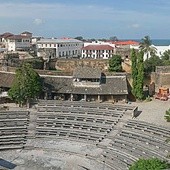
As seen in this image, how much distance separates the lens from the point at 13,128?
33.2 meters

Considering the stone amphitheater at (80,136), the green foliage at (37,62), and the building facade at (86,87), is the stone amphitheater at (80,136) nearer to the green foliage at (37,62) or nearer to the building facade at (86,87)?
the building facade at (86,87)

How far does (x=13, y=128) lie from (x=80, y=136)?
617cm

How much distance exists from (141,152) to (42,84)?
60.7 ft

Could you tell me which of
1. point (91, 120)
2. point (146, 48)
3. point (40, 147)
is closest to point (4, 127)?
point (40, 147)

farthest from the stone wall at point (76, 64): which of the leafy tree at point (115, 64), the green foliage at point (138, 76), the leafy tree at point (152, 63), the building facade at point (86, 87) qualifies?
the building facade at point (86, 87)

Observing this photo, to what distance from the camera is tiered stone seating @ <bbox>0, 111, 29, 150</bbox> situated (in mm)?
31094

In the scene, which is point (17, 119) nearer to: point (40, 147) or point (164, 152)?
point (40, 147)

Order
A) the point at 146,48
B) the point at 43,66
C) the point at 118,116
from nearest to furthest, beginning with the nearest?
the point at 118,116 < the point at 43,66 < the point at 146,48

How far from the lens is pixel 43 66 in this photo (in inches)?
2354

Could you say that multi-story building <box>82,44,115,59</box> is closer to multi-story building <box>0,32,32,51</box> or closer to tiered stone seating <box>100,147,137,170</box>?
multi-story building <box>0,32,32,51</box>

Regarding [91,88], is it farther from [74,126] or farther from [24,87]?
[74,126]

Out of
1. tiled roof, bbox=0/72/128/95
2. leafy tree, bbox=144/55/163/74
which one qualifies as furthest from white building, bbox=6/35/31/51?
tiled roof, bbox=0/72/128/95

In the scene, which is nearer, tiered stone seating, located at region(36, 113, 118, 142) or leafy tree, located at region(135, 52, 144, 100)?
tiered stone seating, located at region(36, 113, 118, 142)

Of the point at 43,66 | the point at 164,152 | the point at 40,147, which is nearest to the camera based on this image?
the point at 164,152
